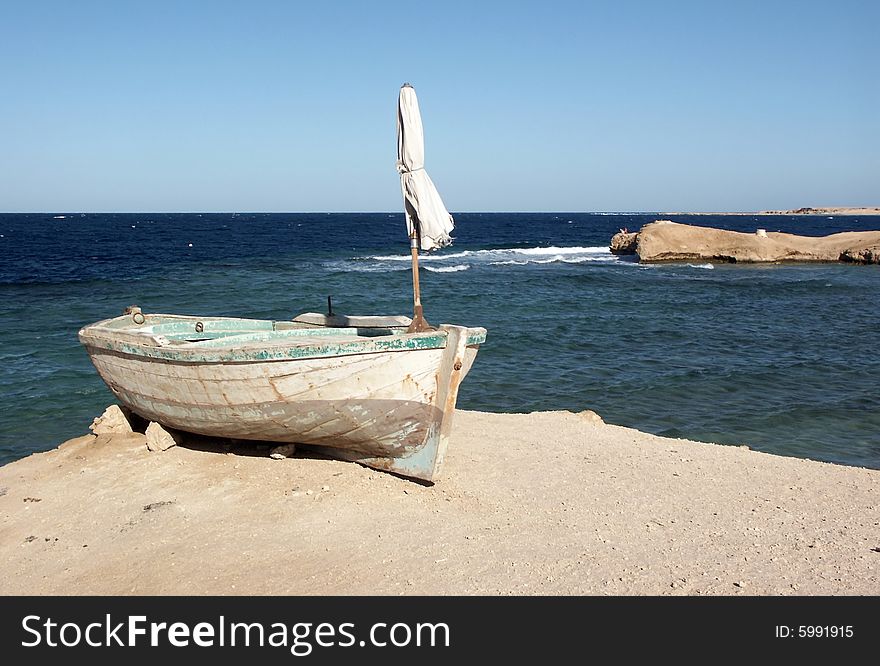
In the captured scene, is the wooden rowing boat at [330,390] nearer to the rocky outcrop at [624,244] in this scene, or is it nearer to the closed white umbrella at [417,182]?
the closed white umbrella at [417,182]

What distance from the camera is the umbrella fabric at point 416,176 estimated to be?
797cm

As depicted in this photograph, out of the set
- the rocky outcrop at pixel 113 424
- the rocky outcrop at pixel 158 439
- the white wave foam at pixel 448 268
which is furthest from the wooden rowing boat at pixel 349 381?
the white wave foam at pixel 448 268

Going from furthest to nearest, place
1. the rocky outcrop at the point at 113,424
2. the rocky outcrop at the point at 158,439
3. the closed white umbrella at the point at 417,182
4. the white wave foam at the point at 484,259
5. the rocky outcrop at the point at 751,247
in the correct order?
the white wave foam at the point at 484,259 → the rocky outcrop at the point at 751,247 → the rocky outcrop at the point at 113,424 → the rocky outcrop at the point at 158,439 → the closed white umbrella at the point at 417,182

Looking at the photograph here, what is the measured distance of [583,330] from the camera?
20.9 m

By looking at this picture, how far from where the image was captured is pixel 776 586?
5676mm

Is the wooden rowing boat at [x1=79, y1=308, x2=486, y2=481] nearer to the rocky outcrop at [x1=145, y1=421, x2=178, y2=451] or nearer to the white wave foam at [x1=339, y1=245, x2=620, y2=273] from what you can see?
the rocky outcrop at [x1=145, y1=421, x2=178, y2=451]

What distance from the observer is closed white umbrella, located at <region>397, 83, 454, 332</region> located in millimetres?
7969

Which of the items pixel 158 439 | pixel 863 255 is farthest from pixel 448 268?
pixel 158 439

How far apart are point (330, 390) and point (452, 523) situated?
188 centimetres

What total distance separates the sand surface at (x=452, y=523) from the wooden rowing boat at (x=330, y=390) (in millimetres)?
406

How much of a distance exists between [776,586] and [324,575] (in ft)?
11.9

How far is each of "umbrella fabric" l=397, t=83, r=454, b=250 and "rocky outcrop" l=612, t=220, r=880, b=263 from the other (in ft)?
122
